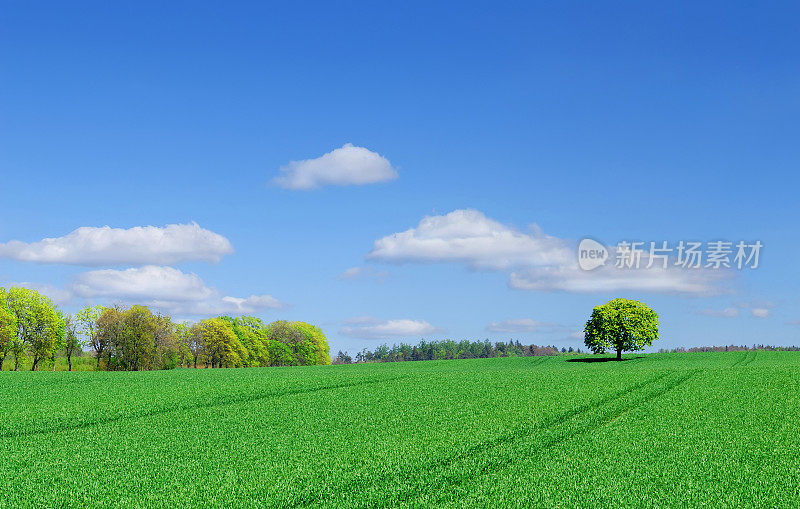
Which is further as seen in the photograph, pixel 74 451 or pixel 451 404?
pixel 451 404

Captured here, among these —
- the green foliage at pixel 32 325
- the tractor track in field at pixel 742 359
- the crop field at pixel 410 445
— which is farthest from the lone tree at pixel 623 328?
the green foliage at pixel 32 325

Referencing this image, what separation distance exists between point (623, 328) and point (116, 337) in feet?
230

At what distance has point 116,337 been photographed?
293 ft

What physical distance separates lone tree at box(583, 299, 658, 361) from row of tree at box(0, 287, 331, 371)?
6059cm

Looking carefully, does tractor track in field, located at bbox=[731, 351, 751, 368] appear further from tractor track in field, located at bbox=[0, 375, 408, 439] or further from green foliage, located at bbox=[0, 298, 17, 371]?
green foliage, located at bbox=[0, 298, 17, 371]

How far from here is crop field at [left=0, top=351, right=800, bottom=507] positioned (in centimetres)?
1438

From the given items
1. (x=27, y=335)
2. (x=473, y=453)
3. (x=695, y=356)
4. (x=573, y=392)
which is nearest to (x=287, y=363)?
(x=27, y=335)

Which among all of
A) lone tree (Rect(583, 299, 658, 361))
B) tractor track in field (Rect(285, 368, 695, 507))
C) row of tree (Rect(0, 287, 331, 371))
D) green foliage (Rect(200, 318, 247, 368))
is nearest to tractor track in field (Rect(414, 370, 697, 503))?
tractor track in field (Rect(285, 368, 695, 507))

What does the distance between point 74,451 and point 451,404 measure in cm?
1458

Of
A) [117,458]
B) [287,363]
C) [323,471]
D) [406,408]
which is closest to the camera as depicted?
[323,471]

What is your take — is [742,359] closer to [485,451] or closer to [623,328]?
[623,328]

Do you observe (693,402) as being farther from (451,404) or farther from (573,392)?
(451,404)

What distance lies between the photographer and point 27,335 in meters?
83.5

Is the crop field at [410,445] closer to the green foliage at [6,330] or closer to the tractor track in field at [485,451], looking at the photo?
the tractor track in field at [485,451]
